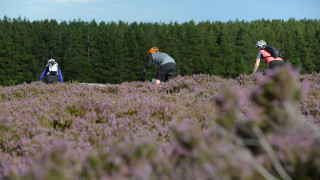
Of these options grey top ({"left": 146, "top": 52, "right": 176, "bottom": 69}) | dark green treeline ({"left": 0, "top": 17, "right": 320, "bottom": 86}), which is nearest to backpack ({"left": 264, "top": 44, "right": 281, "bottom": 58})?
grey top ({"left": 146, "top": 52, "right": 176, "bottom": 69})

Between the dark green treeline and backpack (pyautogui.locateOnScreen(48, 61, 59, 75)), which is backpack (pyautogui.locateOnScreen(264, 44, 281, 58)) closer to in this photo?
backpack (pyautogui.locateOnScreen(48, 61, 59, 75))

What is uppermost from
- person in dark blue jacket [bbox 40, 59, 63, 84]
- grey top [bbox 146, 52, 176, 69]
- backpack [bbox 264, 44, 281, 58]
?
backpack [bbox 264, 44, 281, 58]

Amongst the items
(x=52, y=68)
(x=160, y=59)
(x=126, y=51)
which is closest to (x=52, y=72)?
(x=52, y=68)

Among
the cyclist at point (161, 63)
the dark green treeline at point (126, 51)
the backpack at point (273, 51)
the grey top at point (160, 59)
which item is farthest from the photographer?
the dark green treeline at point (126, 51)

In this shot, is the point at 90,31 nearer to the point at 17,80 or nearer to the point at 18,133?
the point at 17,80

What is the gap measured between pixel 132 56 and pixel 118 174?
70.4 metres

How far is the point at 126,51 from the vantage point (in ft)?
236

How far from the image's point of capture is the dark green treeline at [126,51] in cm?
6834

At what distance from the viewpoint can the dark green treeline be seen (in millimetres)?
68344

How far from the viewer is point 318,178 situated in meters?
1.70

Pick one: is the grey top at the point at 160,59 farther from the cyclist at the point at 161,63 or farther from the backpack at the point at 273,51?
the backpack at the point at 273,51

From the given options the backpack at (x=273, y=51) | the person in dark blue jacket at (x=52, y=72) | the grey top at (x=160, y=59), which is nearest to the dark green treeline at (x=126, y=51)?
the person in dark blue jacket at (x=52, y=72)

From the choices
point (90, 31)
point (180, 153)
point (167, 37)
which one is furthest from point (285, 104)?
point (90, 31)

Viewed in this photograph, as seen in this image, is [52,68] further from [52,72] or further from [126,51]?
[126,51]
